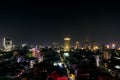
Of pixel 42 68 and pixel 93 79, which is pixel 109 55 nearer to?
pixel 42 68

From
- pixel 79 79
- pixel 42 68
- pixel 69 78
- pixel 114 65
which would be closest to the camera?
pixel 79 79

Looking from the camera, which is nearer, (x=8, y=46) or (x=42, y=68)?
(x=42, y=68)

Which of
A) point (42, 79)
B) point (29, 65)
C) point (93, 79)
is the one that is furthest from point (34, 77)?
point (29, 65)

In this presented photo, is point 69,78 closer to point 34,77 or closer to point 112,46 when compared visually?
point 34,77

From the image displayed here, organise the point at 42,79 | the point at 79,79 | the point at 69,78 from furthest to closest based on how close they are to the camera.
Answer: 1. the point at 69,78
2. the point at 79,79
3. the point at 42,79

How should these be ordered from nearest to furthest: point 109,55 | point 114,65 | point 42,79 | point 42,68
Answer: point 42,79, point 42,68, point 114,65, point 109,55

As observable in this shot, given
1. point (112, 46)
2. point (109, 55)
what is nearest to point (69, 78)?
point (109, 55)

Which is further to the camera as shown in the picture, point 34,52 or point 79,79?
point 34,52

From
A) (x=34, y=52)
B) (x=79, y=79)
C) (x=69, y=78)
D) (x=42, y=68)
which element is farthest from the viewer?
(x=34, y=52)
